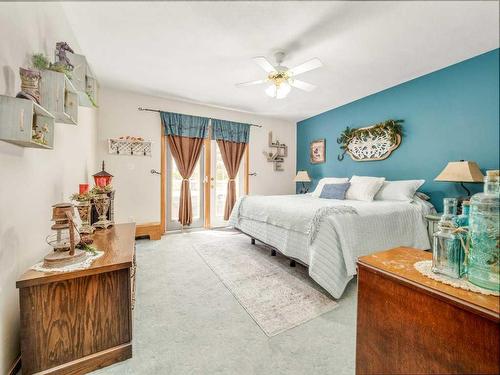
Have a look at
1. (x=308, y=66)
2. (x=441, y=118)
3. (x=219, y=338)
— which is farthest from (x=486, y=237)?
(x=308, y=66)

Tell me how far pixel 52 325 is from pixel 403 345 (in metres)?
1.47

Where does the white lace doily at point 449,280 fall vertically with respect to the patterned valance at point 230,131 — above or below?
below

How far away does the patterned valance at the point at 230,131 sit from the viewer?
411 centimetres

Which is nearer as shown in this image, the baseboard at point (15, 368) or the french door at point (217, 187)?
the baseboard at point (15, 368)

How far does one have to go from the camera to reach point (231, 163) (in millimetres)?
4258

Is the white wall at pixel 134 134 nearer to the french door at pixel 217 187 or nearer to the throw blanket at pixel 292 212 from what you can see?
the french door at pixel 217 187

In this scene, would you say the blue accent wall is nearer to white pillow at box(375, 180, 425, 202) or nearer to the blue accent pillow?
white pillow at box(375, 180, 425, 202)

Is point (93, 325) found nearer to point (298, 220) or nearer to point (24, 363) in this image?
point (24, 363)

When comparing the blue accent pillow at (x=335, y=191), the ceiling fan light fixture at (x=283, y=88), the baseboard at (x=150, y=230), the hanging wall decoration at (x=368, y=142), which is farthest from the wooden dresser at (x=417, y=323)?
the baseboard at (x=150, y=230)

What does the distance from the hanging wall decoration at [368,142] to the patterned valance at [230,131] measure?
5.89 feet

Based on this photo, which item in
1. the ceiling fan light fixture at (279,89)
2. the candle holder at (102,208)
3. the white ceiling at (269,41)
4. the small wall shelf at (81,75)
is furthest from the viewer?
the ceiling fan light fixture at (279,89)

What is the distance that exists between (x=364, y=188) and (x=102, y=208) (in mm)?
3031

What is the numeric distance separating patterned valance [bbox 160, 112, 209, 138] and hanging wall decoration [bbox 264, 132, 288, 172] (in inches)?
57.6

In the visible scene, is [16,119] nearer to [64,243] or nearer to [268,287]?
[64,243]
